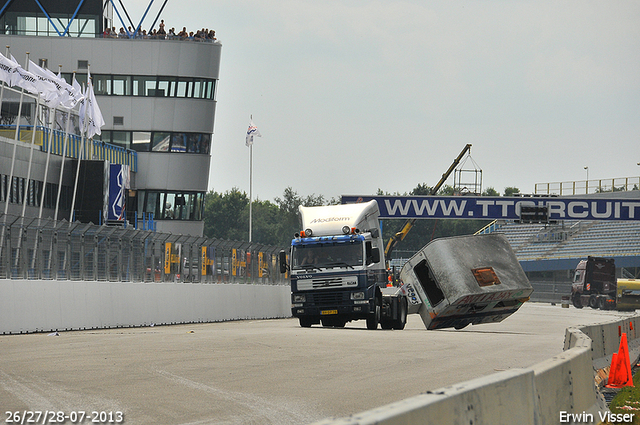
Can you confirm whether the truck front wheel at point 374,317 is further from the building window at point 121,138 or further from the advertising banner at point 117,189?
the building window at point 121,138

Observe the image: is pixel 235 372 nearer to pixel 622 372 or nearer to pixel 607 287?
pixel 622 372

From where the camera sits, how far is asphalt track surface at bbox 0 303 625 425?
9164 mm

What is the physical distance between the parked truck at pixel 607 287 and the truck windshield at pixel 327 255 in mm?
37467

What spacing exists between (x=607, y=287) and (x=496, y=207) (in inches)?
421

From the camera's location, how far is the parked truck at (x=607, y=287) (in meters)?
58.4

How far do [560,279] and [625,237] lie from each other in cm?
782

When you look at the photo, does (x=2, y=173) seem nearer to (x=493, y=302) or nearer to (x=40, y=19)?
(x=40, y=19)

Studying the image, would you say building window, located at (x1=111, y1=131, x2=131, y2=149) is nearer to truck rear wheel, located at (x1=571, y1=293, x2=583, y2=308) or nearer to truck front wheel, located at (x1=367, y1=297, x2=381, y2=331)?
truck rear wheel, located at (x1=571, y1=293, x2=583, y2=308)

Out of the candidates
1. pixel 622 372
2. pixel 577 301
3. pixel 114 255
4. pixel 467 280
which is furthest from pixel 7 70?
pixel 577 301

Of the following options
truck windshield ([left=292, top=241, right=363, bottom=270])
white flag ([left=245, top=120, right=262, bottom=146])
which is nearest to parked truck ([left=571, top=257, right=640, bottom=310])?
white flag ([left=245, top=120, right=262, bottom=146])

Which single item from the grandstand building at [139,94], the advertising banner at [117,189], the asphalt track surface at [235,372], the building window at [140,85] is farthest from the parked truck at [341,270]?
the building window at [140,85]

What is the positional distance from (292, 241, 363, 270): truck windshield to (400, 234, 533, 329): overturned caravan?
189cm

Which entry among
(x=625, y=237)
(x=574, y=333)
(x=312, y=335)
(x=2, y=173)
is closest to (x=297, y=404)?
(x=574, y=333)

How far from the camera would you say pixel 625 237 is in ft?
272
